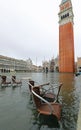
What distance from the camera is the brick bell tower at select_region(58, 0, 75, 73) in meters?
89.1

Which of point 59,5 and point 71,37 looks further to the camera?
point 59,5

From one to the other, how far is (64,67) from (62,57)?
6.04m

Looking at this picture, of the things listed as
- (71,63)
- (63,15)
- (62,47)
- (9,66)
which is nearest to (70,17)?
(63,15)

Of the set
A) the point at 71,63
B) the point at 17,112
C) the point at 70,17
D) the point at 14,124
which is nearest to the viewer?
the point at 14,124

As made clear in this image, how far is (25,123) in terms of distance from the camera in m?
6.18

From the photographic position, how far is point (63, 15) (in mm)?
98688

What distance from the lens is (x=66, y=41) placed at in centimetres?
9175

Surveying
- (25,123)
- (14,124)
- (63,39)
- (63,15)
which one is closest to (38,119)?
(25,123)

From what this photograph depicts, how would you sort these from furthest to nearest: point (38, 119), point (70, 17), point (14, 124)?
1. point (70, 17)
2. point (38, 119)
3. point (14, 124)

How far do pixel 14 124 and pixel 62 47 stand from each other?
8864cm

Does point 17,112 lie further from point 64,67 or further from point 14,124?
point 64,67

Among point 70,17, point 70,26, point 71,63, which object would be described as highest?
point 70,17

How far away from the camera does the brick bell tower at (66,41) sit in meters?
89.1

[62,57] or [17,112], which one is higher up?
[62,57]
